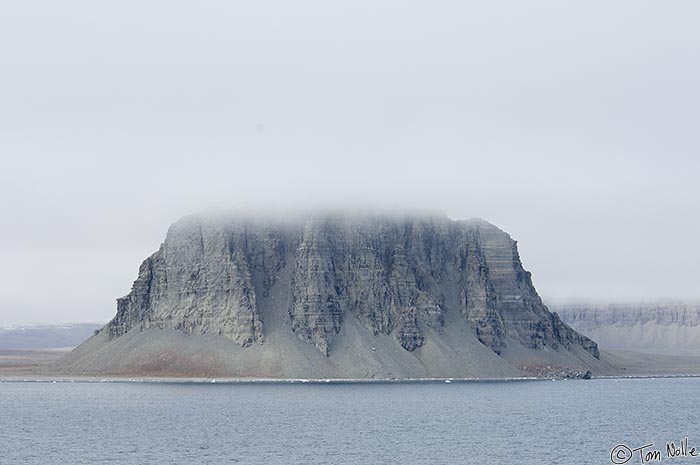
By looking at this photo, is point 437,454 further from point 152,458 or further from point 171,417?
point 171,417

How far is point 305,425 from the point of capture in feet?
481

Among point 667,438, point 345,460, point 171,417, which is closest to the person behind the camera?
point 345,460

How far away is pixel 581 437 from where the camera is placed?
5177 inches

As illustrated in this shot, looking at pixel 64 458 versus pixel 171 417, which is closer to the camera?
pixel 64 458

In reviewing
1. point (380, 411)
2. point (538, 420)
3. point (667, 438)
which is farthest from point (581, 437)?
point (380, 411)

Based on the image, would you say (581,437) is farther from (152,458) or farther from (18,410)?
(18,410)

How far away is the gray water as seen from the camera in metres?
113

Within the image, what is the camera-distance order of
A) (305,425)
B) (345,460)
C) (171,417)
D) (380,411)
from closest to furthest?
(345,460), (305,425), (171,417), (380,411)

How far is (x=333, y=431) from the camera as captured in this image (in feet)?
454

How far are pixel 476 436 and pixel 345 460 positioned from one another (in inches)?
1101

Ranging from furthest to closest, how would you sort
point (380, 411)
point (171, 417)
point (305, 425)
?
point (380, 411)
point (171, 417)
point (305, 425)

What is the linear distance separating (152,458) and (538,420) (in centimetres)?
6651

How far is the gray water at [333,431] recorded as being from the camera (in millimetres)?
112562

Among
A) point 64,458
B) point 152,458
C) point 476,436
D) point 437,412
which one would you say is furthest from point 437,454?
point 437,412
